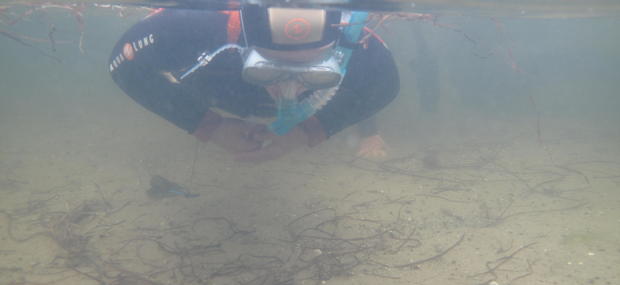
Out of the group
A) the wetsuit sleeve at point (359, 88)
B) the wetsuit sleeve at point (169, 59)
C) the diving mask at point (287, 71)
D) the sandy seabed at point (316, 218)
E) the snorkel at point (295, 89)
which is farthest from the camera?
the wetsuit sleeve at point (359, 88)

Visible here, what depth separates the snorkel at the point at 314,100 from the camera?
14.8 ft

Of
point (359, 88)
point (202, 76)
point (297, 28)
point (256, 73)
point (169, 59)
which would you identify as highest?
point (297, 28)

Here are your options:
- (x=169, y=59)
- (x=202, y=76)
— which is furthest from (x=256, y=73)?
(x=169, y=59)

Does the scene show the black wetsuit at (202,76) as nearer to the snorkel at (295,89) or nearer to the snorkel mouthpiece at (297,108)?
the snorkel at (295,89)

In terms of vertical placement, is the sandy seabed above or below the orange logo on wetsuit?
below

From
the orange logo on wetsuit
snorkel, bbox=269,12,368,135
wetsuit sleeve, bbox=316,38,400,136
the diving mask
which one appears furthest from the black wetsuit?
the orange logo on wetsuit

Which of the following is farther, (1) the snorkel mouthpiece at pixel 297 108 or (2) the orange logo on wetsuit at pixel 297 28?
(1) the snorkel mouthpiece at pixel 297 108

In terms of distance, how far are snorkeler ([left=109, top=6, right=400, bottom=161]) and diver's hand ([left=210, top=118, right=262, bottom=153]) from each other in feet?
0.05

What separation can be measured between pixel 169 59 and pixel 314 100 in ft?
7.12

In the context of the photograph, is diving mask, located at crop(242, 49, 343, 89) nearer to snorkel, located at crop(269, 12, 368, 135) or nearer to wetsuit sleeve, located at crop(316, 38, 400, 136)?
snorkel, located at crop(269, 12, 368, 135)

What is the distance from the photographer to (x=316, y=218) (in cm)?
439

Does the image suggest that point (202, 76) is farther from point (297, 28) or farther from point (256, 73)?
point (297, 28)

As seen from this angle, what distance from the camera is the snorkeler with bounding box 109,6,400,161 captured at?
162 inches

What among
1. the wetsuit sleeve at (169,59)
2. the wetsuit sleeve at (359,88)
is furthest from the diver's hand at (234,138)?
the wetsuit sleeve at (359,88)
